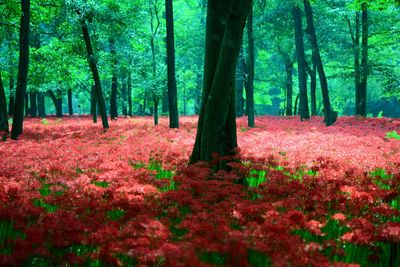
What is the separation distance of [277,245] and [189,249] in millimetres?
744

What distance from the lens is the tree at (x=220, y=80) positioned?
6000 mm

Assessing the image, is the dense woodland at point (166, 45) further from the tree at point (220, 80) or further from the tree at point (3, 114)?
the tree at point (220, 80)

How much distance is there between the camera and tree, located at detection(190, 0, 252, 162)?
600 centimetres

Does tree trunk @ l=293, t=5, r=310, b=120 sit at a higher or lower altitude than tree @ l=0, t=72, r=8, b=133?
higher

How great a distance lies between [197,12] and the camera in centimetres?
4678

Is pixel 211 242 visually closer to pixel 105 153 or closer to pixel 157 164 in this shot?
pixel 157 164

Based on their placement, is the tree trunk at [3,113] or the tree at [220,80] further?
the tree trunk at [3,113]

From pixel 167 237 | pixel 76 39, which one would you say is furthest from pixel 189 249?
pixel 76 39

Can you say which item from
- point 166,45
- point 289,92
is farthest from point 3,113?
point 289,92

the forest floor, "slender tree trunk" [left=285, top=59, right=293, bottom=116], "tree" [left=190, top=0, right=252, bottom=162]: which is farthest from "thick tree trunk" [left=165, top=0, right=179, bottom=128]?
"slender tree trunk" [left=285, top=59, right=293, bottom=116]

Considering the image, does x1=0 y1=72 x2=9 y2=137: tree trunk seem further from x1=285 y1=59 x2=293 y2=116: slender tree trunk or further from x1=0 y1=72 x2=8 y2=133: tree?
x1=285 y1=59 x2=293 y2=116: slender tree trunk

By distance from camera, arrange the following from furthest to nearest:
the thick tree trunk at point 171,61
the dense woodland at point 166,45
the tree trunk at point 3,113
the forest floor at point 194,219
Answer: the thick tree trunk at point 171,61 < the dense woodland at point 166,45 < the tree trunk at point 3,113 < the forest floor at point 194,219

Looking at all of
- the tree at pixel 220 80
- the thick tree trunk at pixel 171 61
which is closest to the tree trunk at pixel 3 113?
the thick tree trunk at pixel 171 61

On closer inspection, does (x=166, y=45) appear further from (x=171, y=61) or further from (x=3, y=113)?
(x=3, y=113)
